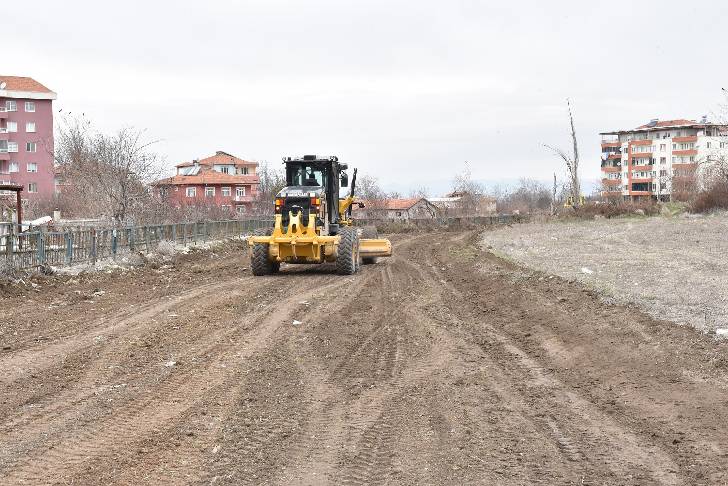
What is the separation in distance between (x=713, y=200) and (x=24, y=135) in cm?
6532

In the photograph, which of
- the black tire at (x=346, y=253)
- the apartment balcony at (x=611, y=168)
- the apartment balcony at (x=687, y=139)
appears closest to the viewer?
the black tire at (x=346, y=253)

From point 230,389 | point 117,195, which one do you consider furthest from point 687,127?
point 230,389

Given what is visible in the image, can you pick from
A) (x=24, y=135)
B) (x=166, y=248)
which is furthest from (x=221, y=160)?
(x=166, y=248)

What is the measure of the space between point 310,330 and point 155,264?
1222 centimetres

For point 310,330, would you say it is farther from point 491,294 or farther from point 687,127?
point 687,127

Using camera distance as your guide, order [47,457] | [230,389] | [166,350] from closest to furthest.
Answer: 1. [47,457]
2. [230,389]
3. [166,350]

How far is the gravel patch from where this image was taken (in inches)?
428

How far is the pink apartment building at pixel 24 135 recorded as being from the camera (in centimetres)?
8012

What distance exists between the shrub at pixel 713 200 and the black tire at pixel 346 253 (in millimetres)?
32026

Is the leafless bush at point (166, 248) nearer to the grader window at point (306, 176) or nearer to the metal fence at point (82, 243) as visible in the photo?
the metal fence at point (82, 243)

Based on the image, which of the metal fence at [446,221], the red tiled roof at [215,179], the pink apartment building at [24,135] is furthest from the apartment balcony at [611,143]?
the pink apartment building at [24,135]

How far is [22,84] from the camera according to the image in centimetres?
8150

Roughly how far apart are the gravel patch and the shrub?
14.0 meters

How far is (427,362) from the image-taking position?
8.73m
